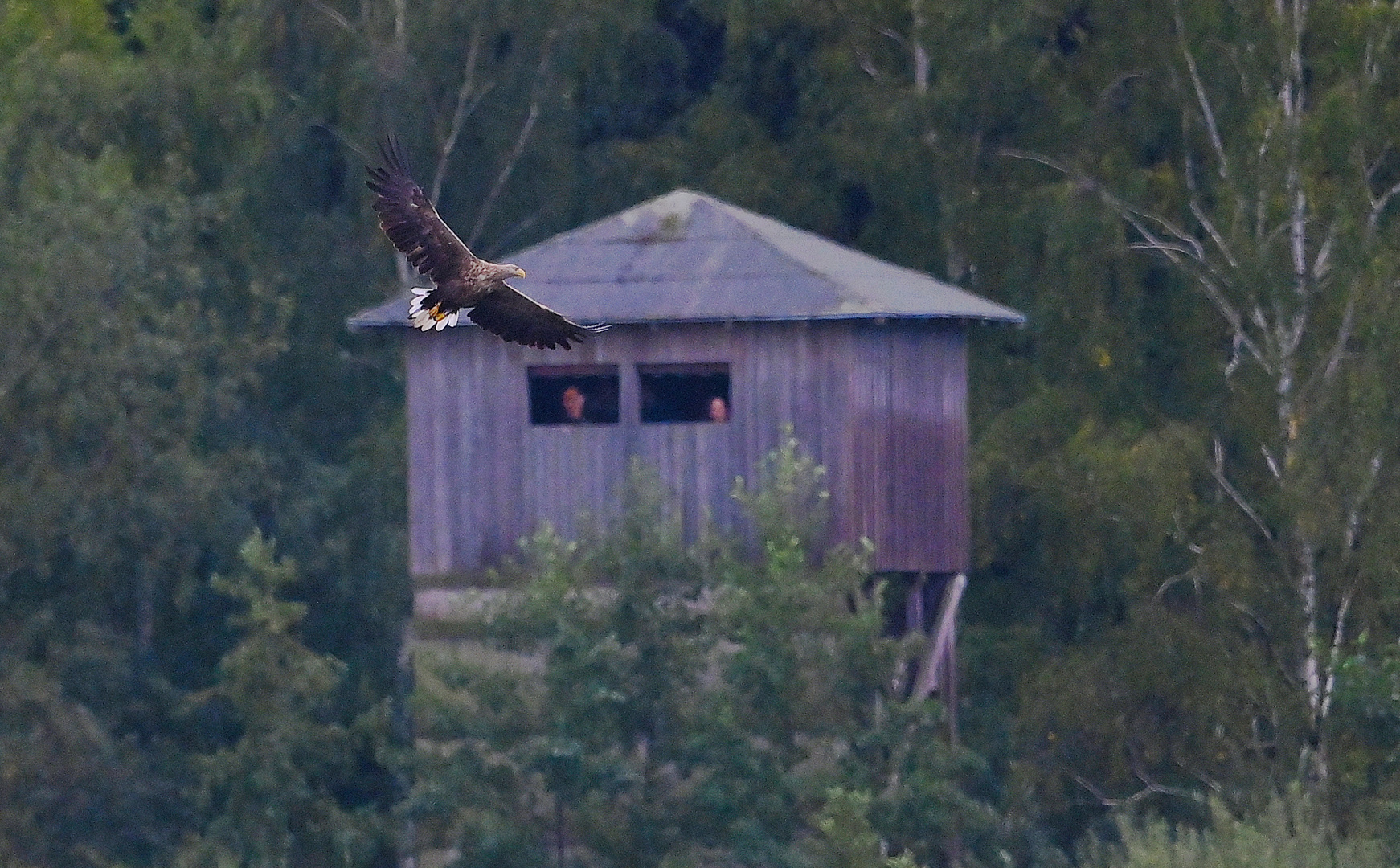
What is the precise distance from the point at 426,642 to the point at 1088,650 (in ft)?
22.3

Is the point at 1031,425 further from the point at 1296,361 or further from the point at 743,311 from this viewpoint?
the point at 743,311

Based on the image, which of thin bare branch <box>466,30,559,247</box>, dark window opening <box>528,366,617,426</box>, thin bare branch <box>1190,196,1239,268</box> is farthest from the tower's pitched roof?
thin bare branch <box>466,30,559,247</box>

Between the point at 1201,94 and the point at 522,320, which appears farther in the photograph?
the point at 1201,94

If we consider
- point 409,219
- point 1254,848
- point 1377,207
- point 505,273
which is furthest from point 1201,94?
point 409,219

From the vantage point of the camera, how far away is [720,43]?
32094 mm

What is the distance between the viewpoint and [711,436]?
A: 934 inches

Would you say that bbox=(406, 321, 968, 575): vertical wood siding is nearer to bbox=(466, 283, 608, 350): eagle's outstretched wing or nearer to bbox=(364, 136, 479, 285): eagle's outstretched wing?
bbox=(466, 283, 608, 350): eagle's outstretched wing

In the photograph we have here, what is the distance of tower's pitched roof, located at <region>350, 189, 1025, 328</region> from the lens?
76.6 ft

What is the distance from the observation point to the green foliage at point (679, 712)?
22.9 m

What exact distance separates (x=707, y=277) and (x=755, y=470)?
167 cm

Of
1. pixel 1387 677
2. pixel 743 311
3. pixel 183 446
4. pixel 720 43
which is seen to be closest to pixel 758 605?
pixel 743 311

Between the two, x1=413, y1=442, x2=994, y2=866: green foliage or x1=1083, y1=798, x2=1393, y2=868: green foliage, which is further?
x1=413, y1=442, x2=994, y2=866: green foliage

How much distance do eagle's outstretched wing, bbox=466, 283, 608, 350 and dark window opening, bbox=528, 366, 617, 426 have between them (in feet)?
26.9

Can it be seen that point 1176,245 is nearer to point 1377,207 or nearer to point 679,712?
point 1377,207
